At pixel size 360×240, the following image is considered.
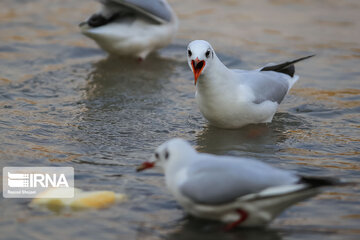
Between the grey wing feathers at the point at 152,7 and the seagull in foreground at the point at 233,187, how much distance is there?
13.7 ft

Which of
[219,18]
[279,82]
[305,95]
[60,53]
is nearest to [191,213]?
[279,82]

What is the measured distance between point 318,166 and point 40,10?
22.9ft

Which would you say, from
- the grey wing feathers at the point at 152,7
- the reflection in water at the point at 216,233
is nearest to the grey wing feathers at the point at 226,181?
the reflection in water at the point at 216,233

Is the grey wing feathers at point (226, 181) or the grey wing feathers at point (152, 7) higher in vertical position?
the grey wing feathers at point (152, 7)

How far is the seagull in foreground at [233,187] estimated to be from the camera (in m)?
3.50

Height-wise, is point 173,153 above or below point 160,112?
below

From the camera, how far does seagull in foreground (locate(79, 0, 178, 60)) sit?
7758 mm

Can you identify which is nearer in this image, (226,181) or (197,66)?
(226,181)

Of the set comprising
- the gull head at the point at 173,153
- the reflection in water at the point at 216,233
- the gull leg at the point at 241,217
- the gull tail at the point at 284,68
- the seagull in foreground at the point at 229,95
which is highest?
the gull tail at the point at 284,68

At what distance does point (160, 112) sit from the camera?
6.28 m

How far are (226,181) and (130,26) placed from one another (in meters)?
4.69

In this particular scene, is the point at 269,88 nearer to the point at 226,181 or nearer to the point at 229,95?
the point at 229,95

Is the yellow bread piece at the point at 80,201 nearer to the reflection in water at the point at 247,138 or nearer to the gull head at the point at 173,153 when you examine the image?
the gull head at the point at 173,153

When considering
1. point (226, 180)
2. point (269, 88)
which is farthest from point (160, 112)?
point (226, 180)
